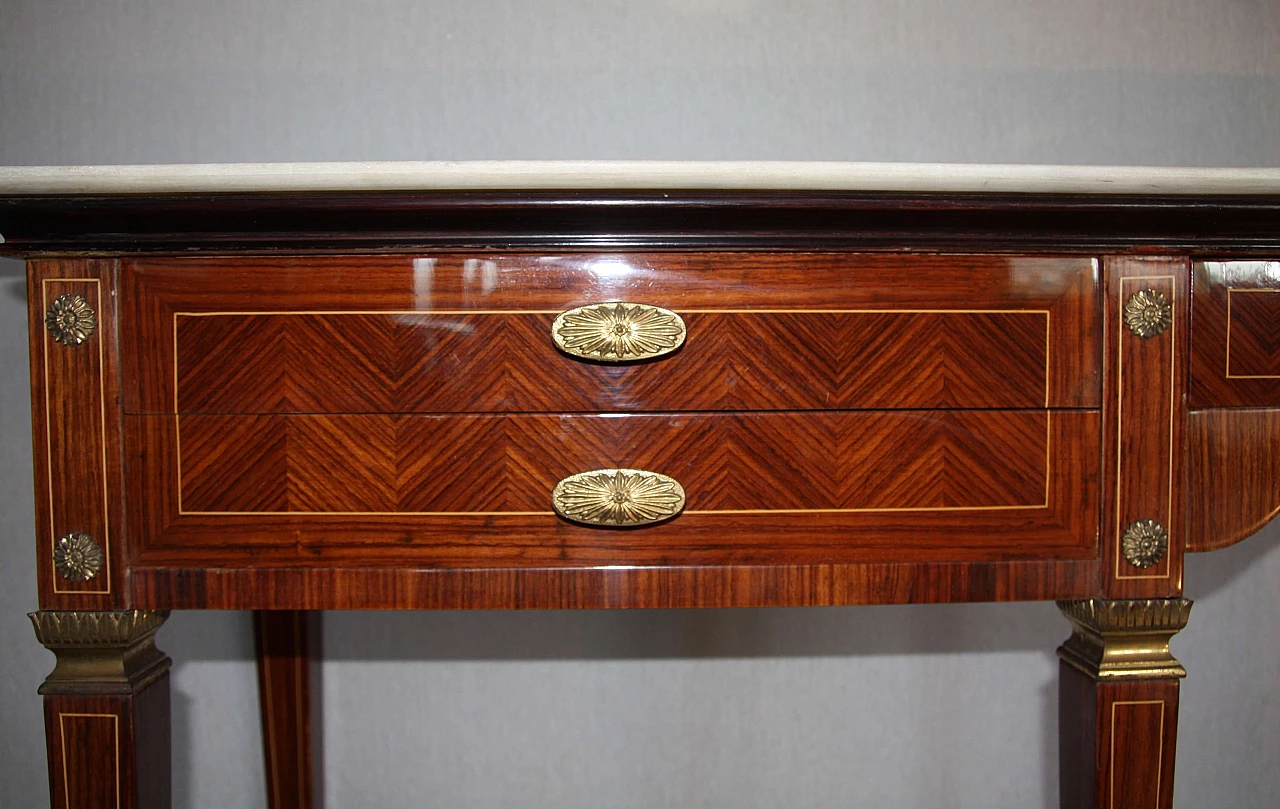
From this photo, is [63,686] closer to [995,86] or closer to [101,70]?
[101,70]

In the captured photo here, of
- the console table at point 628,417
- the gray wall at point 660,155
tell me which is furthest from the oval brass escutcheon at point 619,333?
the gray wall at point 660,155

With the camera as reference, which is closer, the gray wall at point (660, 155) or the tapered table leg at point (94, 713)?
the tapered table leg at point (94, 713)

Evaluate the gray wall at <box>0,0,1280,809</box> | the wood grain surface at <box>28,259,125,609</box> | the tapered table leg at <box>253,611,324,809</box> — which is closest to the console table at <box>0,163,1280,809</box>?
the wood grain surface at <box>28,259,125,609</box>

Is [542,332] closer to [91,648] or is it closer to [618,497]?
[618,497]

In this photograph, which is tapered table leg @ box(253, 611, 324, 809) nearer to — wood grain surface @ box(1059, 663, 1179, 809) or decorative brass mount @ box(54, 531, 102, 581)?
decorative brass mount @ box(54, 531, 102, 581)

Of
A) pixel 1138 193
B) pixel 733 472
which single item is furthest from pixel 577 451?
pixel 1138 193

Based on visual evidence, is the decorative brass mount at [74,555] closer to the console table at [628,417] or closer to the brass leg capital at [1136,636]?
the console table at [628,417]

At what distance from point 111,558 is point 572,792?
574 millimetres

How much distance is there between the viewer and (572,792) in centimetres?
86

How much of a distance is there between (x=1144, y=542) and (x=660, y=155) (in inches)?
22.0

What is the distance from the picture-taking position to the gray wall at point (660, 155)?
31.9 inches

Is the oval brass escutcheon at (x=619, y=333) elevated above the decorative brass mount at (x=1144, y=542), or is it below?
above

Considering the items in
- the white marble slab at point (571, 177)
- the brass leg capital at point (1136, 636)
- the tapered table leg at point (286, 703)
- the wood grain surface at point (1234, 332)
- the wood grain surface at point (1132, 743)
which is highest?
the white marble slab at point (571, 177)

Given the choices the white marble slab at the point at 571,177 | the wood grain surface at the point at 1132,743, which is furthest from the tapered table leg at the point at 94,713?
the wood grain surface at the point at 1132,743
